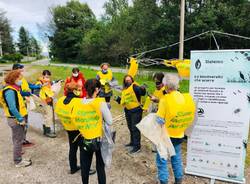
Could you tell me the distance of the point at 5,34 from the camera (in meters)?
49.9

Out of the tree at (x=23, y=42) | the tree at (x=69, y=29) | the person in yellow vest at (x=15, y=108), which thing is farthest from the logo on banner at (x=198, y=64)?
the tree at (x=23, y=42)

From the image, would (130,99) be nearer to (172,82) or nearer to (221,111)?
(172,82)

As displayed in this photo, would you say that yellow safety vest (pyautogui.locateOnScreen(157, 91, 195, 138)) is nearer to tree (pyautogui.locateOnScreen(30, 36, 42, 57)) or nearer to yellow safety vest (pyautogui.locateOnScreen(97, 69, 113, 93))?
yellow safety vest (pyautogui.locateOnScreen(97, 69, 113, 93))

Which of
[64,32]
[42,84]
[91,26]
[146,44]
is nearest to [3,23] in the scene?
[64,32]

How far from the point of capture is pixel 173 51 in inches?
873

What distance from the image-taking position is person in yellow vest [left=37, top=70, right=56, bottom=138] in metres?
5.06

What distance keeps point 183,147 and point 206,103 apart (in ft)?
5.70

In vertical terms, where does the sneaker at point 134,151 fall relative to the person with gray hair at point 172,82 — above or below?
below

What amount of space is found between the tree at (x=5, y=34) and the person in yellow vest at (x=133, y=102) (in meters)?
52.7

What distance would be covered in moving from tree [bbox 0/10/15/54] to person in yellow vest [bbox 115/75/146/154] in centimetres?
5270

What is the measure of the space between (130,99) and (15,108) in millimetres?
1904

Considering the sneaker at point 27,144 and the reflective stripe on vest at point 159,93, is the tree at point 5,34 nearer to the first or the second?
the sneaker at point 27,144

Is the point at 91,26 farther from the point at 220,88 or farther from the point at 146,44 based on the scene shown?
the point at 220,88

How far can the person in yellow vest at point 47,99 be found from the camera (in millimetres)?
5062
